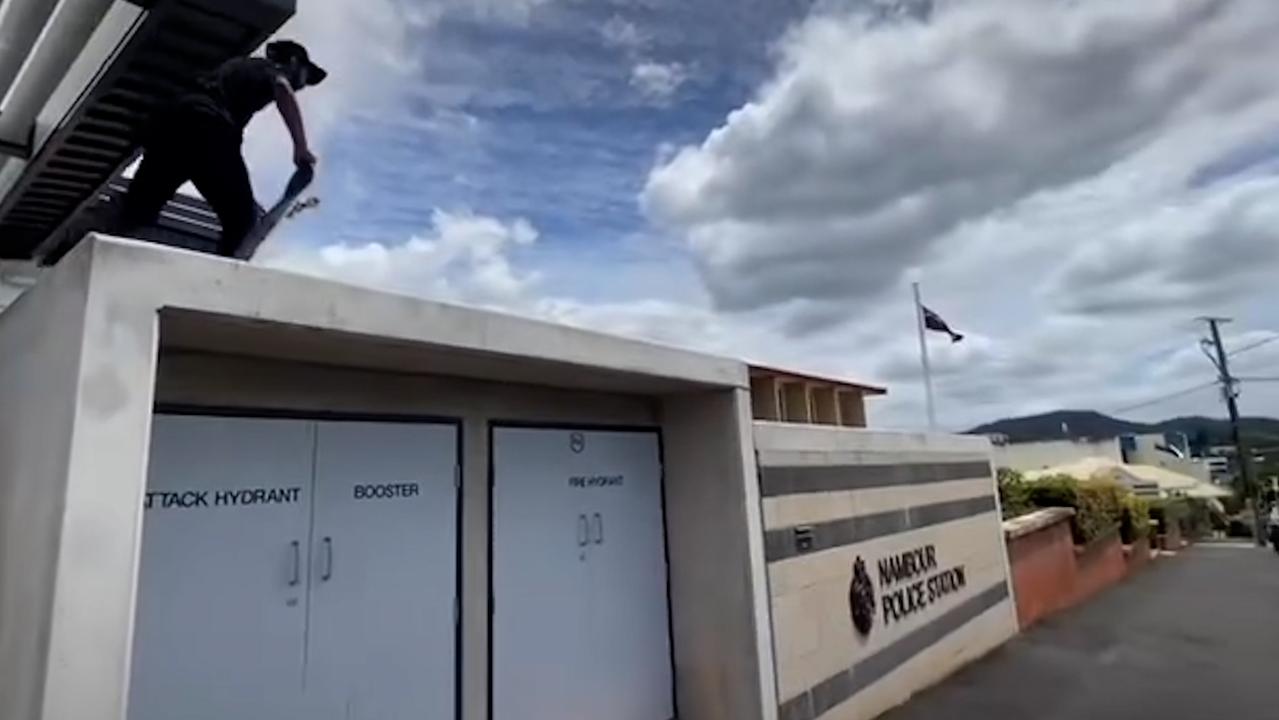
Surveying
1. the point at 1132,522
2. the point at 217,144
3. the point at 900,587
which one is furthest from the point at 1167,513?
the point at 217,144

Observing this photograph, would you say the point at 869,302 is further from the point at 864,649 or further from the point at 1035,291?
the point at 864,649

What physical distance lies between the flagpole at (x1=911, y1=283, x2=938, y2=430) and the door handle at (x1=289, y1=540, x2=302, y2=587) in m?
7.85

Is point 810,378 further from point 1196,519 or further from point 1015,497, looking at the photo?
point 1196,519

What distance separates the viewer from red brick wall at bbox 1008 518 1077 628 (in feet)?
33.9

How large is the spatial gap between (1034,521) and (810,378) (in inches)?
219

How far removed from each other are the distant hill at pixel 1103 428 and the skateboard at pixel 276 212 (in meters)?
47.3

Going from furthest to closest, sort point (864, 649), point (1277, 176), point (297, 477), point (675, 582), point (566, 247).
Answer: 1. point (1277, 176)
2. point (566, 247)
3. point (864, 649)
4. point (675, 582)
5. point (297, 477)

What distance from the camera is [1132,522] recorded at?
17.9 meters

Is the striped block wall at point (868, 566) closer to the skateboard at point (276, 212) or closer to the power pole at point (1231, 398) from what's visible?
the skateboard at point (276, 212)

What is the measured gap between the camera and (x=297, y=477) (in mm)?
A: 3258

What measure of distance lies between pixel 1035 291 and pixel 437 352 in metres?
15.7

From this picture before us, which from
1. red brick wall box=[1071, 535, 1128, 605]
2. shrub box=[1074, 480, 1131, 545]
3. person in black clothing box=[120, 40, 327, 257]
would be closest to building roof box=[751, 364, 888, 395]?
person in black clothing box=[120, 40, 327, 257]

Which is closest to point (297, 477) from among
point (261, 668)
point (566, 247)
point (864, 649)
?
point (261, 668)

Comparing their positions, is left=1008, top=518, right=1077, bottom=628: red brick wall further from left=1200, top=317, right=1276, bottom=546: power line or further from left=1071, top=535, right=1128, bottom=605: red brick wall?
left=1200, top=317, right=1276, bottom=546: power line
